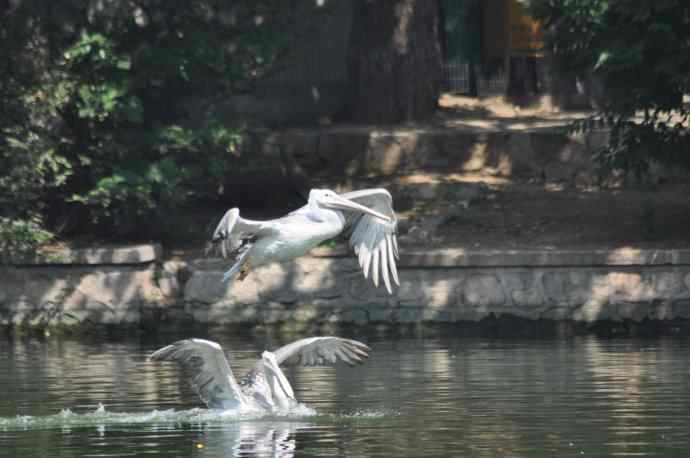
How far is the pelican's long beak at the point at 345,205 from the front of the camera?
49.5ft

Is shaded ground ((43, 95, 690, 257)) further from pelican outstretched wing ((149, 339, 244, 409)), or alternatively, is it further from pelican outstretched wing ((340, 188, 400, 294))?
pelican outstretched wing ((149, 339, 244, 409))

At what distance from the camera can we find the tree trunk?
26750 mm

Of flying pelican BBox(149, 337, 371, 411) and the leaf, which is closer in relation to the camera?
flying pelican BBox(149, 337, 371, 411)

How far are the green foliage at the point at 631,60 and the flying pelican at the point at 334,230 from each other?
6.38m

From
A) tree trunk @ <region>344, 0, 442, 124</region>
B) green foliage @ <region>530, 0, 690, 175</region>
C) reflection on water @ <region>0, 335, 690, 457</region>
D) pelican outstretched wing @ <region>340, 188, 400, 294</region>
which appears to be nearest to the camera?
reflection on water @ <region>0, 335, 690, 457</region>

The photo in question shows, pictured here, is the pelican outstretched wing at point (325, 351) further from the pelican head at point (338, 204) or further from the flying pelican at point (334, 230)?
the pelican head at point (338, 204)

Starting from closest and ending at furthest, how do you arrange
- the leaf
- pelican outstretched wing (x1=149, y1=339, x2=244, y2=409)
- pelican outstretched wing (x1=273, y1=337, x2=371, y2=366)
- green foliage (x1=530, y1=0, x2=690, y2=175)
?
pelican outstretched wing (x1=149, y1=339, x2=244, y2=409)
pelican outstretched wing (x1=273, y1=337, x2=371, y2=366)
green foliage (x1=530, y1=0, x2=690, y2=175)
the leaf

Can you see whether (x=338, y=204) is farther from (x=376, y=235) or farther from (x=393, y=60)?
(x=393, y=60)

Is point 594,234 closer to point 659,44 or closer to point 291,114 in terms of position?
point 659,44

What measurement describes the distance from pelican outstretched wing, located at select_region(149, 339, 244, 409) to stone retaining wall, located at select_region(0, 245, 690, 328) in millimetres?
6728

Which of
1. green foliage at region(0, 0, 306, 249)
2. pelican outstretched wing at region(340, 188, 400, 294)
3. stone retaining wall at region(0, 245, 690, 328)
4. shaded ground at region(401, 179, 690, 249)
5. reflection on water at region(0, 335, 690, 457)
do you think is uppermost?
green foliage at region(0, 0, 306, 249)

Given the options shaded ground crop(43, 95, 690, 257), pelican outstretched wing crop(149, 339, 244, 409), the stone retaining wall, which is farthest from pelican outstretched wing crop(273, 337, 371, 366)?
shaded ground crop(43, 95, 690, 257)

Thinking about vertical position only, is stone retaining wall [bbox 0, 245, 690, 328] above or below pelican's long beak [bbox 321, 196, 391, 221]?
below

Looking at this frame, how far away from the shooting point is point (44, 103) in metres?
22.1
